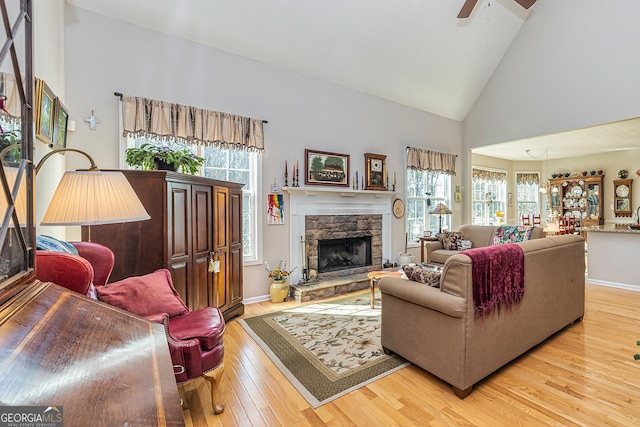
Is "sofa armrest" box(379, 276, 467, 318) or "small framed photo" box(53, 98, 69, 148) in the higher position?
"small framed photo" box(53, 98, 69, 148)

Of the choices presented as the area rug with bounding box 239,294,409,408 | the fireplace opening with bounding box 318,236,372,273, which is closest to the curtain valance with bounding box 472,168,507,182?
the fireplace opening with bounding box 318,236,372,273

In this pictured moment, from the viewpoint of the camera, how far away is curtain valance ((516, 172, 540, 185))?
340 inches

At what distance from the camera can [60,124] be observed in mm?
2566

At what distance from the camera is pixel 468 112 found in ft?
20.9

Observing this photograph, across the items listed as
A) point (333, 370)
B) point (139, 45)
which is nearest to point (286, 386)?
point (333, 370)

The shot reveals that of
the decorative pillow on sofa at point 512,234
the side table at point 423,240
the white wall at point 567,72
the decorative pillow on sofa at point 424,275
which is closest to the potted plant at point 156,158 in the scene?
the decorative pillow on sofa at point 424,275

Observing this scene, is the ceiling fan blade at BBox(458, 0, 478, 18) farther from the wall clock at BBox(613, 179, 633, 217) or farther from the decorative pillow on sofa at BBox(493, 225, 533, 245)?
the wall clock at BBox(613, 179, 633, 217)

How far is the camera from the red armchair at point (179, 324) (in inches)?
65.6

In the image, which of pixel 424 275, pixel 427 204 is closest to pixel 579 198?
pixel 427 204

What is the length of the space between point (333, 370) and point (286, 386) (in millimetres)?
387

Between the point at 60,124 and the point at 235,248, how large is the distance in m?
1.93

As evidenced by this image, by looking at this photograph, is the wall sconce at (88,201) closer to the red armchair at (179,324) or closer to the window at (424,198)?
the red armchair at (179,324)

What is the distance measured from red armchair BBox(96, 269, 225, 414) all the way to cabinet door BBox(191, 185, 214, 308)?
2.42 ft

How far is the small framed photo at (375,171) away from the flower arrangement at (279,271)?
192 cm
